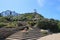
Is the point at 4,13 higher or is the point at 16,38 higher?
the point at 4,13

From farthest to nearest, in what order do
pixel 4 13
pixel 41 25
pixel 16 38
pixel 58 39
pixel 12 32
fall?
1. pixel 4 13
2. pixel 41 25
3. pixel 12 32
4. pixel 16 38
5. pixel 58 39

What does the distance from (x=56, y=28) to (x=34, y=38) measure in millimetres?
13238

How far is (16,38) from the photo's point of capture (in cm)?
1767

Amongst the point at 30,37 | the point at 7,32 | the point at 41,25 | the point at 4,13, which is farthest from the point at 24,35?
the point at 4,13

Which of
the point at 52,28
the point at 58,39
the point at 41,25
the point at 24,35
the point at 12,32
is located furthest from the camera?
the point at 52,28

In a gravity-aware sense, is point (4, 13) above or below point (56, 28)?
Answer: above

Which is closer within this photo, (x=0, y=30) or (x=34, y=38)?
(x=34, y=38)

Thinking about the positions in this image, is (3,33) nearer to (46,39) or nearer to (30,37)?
(30,37)

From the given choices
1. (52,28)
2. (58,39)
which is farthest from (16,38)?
(52,28)

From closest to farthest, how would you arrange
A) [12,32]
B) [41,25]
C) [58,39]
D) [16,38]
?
[58,39] < [16,38] < [12,32] < [41,25]

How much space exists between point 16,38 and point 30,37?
1.51m

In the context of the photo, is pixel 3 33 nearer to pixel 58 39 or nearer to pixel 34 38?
pixel 34 38

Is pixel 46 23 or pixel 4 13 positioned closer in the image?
pixel 46 23

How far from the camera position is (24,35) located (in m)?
18.9
